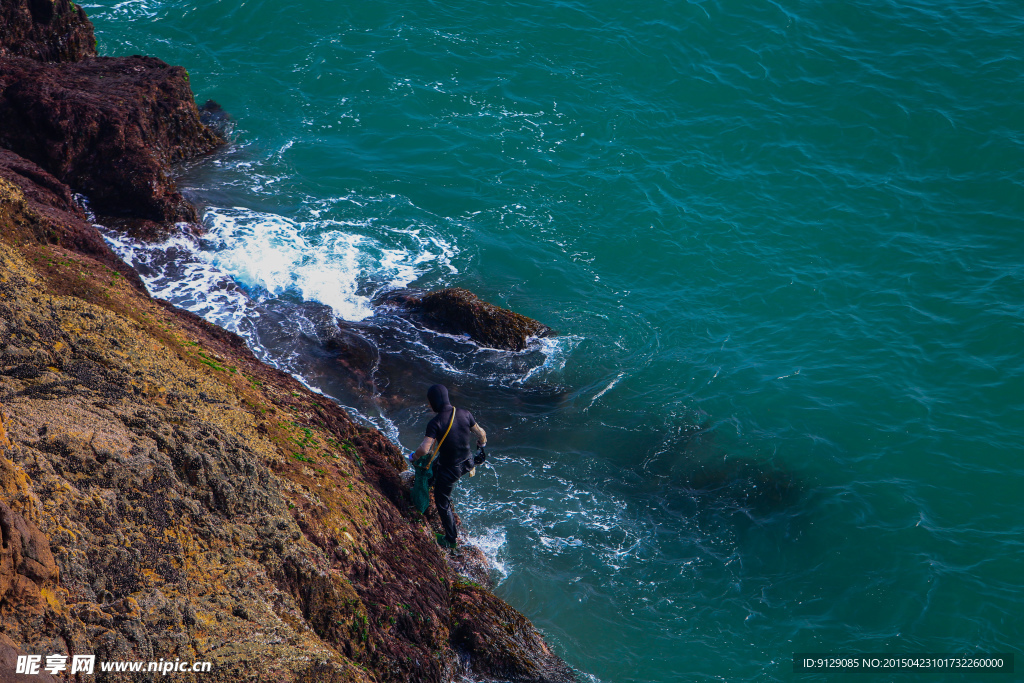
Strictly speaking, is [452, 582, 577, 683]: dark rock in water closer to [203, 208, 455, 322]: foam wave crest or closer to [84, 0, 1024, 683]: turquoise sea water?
[84, 0, 1024, 683]: turquoise sea water

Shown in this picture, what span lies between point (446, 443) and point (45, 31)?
1686 centimetres

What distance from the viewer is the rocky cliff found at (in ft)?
18.4

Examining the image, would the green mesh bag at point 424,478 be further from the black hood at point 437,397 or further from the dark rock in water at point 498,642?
the dark rock in water at point 498,642

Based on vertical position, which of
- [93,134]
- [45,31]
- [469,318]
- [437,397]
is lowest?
[469,318]

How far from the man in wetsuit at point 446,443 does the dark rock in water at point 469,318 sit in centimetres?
582

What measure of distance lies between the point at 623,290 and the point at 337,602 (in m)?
12.3

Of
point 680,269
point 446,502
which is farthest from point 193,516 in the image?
point 680,269

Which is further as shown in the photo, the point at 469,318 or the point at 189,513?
the point at 469,318

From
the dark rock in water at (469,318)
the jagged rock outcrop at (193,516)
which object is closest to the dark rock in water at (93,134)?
the jagged rock outcrop at (193,516)

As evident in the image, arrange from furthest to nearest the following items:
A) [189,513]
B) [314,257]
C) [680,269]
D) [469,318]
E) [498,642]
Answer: [680,269] → [314,257] → [469,318] → [498,642] → [189,513]

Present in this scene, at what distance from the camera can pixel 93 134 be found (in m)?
16.0

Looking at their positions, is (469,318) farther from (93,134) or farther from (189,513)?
(93,134)

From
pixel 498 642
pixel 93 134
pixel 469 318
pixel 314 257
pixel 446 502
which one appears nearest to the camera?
pixel 498 642

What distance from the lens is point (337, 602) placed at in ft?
23.3
